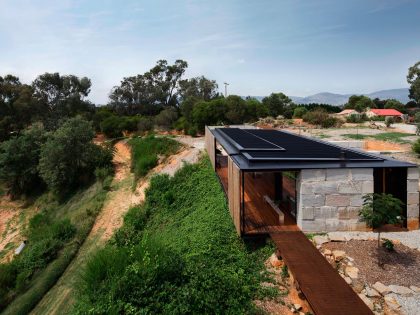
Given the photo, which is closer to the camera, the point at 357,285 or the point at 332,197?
the point at 357,285

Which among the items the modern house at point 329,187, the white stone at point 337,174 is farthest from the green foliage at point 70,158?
the white stone at point 337,174

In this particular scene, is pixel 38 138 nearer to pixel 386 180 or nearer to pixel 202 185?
pixel 202 185

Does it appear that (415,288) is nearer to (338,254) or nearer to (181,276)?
(338,254)

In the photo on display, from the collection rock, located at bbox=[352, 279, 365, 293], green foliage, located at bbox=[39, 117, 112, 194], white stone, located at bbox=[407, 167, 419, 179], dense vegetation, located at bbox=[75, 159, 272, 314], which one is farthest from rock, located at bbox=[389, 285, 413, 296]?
green foliage, located at bbox=[39, 117, 112, 194]

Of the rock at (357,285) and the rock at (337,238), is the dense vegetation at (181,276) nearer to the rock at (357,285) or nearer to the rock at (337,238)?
the rock at (337,238)

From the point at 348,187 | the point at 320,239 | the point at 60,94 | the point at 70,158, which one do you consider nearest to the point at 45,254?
the point at 70,158
